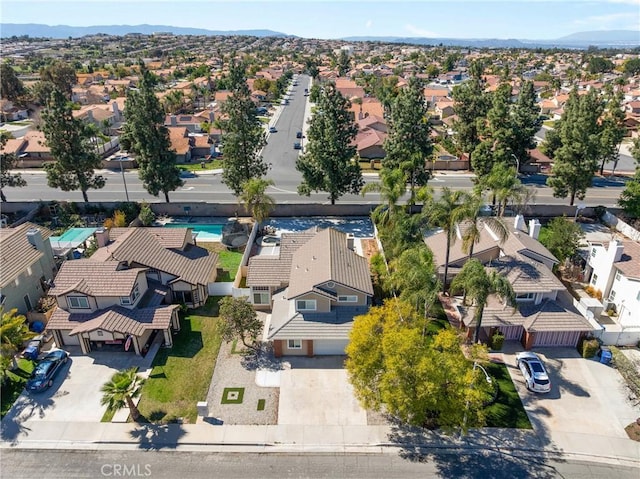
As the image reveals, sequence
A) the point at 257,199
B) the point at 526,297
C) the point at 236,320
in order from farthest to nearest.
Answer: the point at 257,199 → the point at 526,297 → the point at 236,320

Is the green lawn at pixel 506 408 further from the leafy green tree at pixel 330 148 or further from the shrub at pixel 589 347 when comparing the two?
the leafy green tree at pixel 330 148

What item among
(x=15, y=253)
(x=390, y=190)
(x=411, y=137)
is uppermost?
(x=411, y=137)

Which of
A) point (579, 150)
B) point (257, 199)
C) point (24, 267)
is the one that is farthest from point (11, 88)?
point (579, 150)

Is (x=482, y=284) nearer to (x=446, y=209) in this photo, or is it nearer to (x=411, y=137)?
(x=446, y=209)

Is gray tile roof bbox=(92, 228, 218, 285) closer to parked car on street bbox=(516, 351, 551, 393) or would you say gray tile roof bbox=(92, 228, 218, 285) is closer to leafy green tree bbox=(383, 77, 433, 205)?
leafy green tree bbox=(383, 77, 433, 205)

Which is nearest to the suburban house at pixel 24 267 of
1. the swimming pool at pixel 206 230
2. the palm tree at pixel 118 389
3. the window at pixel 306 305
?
the swimming pool at pixel 206 230

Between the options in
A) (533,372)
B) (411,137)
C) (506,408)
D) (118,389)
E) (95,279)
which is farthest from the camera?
(411,137)
